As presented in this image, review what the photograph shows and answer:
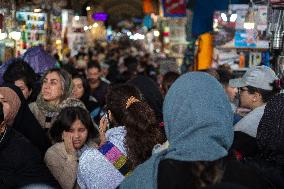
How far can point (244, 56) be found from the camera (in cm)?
1132

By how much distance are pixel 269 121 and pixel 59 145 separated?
200cm

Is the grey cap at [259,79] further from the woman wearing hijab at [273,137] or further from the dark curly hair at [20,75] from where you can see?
the dark curly hair at [20,75]

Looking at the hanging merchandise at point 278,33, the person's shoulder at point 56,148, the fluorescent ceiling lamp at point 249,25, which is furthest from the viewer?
the fluorescent ceiling lamp at point 249,25

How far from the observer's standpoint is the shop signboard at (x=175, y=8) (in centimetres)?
2094

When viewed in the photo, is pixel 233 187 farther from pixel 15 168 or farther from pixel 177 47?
pixel 177 47

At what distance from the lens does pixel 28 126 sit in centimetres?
533

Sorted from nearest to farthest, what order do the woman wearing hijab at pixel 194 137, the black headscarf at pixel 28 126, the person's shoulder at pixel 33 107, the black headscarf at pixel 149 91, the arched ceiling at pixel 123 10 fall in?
the woman wearing hijab at pixel 194 137 → the black headscarf at pixel 28 126 → the person's shoulder at pixel 33 107 → the black headscarf at pixel 149 91 → the arched ceiling at pixel 123 10

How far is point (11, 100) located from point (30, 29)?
8346mm

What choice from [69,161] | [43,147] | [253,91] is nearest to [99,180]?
[69,161]

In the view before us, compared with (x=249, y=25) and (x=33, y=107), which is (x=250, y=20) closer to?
(x=249, y=25)

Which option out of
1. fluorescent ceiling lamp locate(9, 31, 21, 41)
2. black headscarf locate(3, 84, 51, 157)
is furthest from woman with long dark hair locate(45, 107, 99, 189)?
fluorescent ceiling lamp locate(9, 31, 21, 41)

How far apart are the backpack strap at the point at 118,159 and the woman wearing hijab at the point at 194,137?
3.22 feet

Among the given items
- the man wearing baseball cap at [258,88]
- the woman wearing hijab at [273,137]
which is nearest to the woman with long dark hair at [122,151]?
the woman wearing hijab at [273,137]

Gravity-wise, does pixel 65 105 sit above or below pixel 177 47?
above
